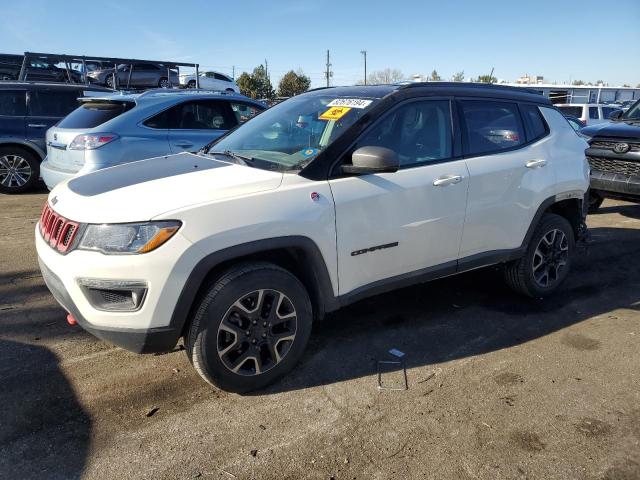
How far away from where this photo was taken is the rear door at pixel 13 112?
337 inches

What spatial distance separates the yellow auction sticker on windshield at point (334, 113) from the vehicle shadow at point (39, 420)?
2320mm

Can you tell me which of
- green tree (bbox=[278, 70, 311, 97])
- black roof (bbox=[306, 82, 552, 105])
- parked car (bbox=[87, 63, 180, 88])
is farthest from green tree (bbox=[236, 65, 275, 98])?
black roof (bbox=[306, 82, 552, 105])

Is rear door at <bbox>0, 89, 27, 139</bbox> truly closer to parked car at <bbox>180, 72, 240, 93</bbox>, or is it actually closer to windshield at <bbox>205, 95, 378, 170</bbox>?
windshield at <bbox>205, 95, 378, 170</bbox>

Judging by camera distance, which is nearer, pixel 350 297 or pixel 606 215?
pixel 350 297

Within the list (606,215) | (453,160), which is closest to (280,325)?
(453,160)

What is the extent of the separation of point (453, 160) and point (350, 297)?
127 cm

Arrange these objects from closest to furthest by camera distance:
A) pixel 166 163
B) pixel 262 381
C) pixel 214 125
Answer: pixel 262 381 < pixel 166 163 < pixel 214 125

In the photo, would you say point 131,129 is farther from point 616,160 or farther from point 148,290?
point 616,160

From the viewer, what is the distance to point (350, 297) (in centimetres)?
324

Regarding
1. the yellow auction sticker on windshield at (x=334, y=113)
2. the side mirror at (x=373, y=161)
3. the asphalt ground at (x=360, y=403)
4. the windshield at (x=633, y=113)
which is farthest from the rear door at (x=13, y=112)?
the windshield at (x=633, y=113)

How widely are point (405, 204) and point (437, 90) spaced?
0.98m

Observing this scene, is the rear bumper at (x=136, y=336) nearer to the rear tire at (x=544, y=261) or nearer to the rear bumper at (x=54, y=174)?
the rear tire at (x=544, y=261)

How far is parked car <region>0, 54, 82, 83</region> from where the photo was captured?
12671mm

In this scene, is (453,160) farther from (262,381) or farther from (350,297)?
(262,381)
